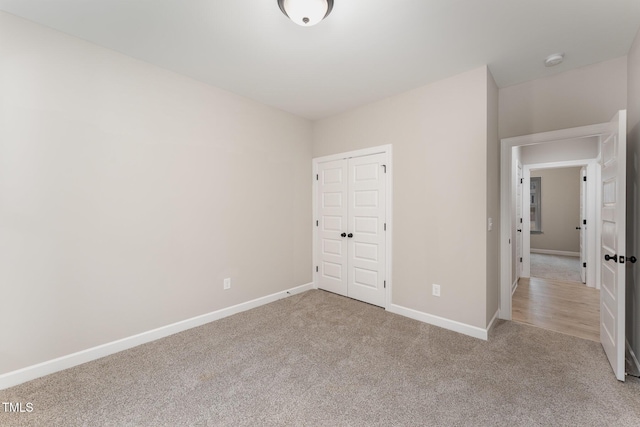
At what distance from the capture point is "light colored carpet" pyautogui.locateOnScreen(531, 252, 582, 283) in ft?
16.2

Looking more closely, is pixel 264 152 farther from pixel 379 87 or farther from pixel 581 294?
pixel 581 294

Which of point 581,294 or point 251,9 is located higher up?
point 251,9

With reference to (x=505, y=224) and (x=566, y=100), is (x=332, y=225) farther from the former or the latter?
(x=566, y=100)

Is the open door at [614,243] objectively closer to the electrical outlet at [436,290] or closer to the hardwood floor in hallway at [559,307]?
the hardwood floor in hallway at [559,307]

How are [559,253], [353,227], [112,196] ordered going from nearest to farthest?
1. [112,196]
2. [353,227]
3. [559,253]

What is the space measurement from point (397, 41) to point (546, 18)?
1.05 metres

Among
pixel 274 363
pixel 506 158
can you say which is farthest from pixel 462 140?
pixel 274 363

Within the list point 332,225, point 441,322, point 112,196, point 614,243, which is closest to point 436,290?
point 441,322

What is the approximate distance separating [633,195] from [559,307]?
1866 millimetres

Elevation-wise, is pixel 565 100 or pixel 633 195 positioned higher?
pixel 565 100

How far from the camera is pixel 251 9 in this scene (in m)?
1.87

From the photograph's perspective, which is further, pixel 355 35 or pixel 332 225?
pixel 332 225

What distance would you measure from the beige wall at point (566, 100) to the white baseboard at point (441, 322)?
2.16 m

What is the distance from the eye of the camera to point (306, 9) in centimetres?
171
